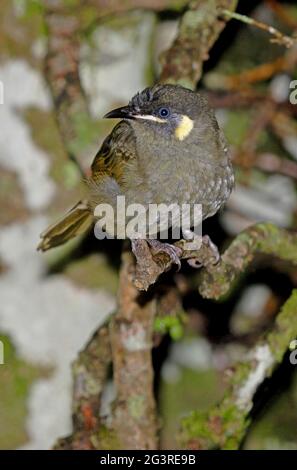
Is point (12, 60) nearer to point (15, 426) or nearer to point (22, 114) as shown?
point (22, 114)

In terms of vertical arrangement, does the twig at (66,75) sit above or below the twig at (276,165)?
above

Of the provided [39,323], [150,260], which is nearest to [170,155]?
[150,260]

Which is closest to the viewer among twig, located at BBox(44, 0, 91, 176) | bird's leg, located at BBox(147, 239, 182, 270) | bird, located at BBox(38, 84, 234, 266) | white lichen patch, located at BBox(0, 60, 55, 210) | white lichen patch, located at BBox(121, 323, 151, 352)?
bird's leg, located at BBox(147, 239, 182, 270)

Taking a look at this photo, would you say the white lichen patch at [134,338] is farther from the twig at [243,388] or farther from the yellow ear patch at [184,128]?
the yellow ear patch at [184,128]

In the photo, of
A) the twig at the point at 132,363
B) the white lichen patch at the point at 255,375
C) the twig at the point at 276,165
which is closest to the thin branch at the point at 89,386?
the twig at the point at 132,363

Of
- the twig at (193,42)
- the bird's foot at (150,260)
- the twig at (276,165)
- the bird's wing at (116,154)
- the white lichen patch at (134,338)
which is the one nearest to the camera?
the bird's foot at (150,260)

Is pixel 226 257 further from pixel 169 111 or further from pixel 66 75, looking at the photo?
pixel 66 75

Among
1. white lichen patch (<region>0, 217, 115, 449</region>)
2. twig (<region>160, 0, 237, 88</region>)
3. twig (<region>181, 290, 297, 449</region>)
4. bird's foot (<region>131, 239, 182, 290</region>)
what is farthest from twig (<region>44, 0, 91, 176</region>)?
twig (<region>181, 290, 297, 449</region>)

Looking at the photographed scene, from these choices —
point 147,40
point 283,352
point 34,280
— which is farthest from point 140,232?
point 147,40

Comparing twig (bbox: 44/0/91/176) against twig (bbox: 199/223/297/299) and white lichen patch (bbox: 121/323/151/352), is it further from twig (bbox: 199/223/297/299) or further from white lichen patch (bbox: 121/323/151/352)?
twig (bbox: 199/223/297/299)
